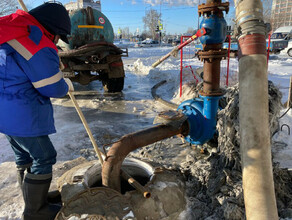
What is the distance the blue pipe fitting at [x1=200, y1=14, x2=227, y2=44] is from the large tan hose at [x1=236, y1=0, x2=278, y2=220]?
591 mm

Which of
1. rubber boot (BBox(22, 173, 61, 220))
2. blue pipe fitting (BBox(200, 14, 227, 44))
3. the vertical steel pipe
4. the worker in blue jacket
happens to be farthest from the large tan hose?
rubber boot (BBox(22, 173, 61, 220))

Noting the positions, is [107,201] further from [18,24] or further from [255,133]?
[18,24]

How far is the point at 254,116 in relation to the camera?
1619 millimetres

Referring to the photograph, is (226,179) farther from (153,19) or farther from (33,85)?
(153,19)

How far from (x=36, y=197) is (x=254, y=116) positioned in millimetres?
1802

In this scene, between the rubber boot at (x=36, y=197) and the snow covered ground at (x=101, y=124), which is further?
the snow covered ground at (x=101, y=124)

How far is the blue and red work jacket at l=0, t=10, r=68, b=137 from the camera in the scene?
5.31 feet

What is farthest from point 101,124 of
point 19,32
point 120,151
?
point 19,32

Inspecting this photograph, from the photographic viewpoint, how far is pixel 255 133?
161 cm

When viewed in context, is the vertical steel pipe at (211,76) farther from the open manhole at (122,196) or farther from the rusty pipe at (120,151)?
the open manhole at (122,196)

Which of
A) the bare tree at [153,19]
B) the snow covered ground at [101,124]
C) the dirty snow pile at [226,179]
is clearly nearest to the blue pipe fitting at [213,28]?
the dirty snow pile at [226,179]

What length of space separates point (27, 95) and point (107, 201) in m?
1.00

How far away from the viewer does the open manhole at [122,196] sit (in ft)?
5.69

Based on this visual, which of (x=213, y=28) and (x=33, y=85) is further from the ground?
(x=213, y=28)
